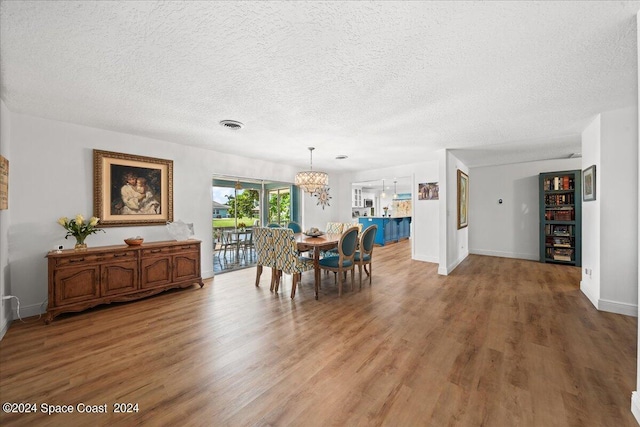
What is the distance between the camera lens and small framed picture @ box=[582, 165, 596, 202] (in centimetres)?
312

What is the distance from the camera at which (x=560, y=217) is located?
5.36 metres

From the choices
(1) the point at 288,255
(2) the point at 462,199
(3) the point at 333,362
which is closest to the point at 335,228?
(1) the point at 288,255

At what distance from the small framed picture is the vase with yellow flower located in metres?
6.35

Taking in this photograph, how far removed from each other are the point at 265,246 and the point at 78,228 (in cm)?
232

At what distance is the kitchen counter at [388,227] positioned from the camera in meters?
8.27

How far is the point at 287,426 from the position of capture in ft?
4.60

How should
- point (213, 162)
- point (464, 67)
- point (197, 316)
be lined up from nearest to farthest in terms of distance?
point (464, 67), point (197, 316), point (213, 162)

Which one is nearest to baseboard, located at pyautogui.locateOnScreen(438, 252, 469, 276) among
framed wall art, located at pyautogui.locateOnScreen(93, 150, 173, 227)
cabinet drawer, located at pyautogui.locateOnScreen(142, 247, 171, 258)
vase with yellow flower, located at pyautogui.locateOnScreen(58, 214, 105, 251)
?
cabinet drawer, located at pyautogui.locateOnScreen(142, 247, 171, 258)

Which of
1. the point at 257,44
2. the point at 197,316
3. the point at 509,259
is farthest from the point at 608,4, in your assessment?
the point at 509,259

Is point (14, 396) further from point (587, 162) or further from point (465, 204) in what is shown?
point (465, 204)

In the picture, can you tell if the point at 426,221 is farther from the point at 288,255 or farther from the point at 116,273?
the point at 116,273

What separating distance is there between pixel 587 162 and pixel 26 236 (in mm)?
7363

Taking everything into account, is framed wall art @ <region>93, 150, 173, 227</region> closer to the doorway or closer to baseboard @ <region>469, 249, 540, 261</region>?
the doorway

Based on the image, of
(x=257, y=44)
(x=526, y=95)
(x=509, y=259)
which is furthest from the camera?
(x=509, y=259)
